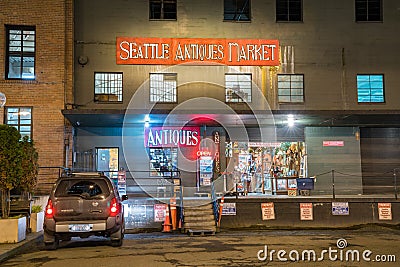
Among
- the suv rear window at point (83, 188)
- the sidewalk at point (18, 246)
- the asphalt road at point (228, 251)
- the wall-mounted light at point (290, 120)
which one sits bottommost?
the asphalt road at point (228, 251)

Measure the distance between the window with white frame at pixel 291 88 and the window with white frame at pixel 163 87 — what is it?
15.0 feet

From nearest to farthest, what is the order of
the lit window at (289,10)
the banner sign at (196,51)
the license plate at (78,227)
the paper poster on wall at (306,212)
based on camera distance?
1. the license plate at (78,227)
2. the paper poster on wall at (306,212)
3. the banner sign at (196,51)
4. the lit window at (289,10)

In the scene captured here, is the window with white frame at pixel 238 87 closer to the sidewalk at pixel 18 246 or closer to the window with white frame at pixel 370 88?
the window with white frame at pixel 370 88

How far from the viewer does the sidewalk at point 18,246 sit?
11.5m

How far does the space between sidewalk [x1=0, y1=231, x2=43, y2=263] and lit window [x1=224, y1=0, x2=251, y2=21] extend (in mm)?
12357

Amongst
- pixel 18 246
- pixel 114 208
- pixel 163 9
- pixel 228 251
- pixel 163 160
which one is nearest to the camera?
pixel 228 251

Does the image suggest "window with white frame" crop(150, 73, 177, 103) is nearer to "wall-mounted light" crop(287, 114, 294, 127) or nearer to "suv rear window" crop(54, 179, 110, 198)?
"wall-mounted light" crop(287, 114, 294, 127)

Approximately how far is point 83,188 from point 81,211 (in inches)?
26.7

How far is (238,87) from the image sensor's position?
71.6ft

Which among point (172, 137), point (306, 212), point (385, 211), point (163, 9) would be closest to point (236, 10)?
point (163, 9)

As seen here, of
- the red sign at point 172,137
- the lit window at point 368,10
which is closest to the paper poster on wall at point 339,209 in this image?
the red sign at point 172,137

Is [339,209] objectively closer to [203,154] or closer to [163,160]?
[203,154]

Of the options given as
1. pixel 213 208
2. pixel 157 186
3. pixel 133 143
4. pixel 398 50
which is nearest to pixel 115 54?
pixel 133 143

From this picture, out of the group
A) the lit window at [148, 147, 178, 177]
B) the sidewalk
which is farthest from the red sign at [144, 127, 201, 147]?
the sidewalk
